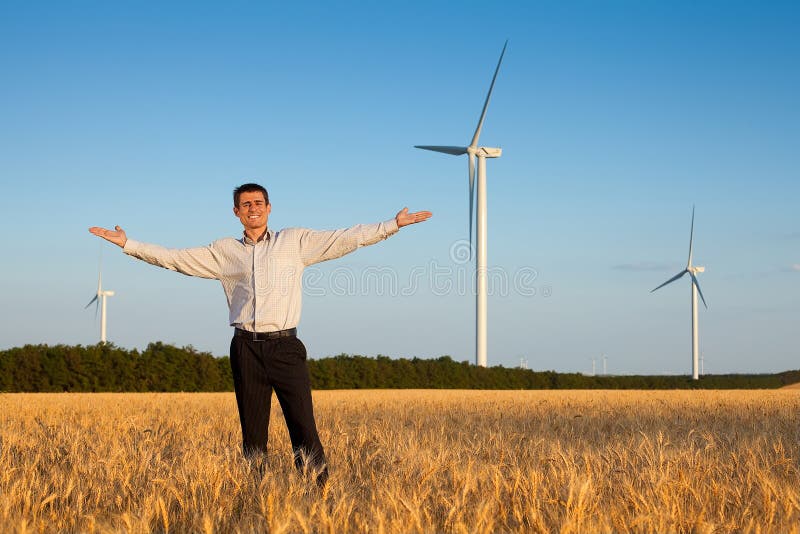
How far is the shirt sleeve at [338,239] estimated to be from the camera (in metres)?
7.73

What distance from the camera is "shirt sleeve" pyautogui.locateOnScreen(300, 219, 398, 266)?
25.3 feet

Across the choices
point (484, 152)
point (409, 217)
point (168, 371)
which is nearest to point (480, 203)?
Answer: point (484, 152)

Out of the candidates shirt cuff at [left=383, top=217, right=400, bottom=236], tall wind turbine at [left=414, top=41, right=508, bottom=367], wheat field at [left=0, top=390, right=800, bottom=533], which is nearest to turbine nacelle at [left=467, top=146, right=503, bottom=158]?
tall wind turbine at [left=414, top=41, right=508, bottom=367]

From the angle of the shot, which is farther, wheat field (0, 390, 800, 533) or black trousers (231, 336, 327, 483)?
black trousers (231, 336, 327, 483)

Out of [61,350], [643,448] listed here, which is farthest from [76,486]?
[61,350]

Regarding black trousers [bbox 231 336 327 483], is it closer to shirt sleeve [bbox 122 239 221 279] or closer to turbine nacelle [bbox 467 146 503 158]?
shirt sleeve [bbox 122 239 221 279]

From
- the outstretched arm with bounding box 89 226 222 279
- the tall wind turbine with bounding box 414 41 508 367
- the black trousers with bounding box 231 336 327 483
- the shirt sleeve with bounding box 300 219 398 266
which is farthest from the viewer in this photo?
the tall wind turbine with bounding box 414 41 508 367

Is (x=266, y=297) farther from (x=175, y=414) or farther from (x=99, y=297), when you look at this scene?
(x=99, y=297)

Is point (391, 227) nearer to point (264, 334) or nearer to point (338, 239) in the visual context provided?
point (338, 239)

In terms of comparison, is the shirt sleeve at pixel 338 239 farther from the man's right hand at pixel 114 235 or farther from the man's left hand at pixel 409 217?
the man's right hand at pixel 114 235

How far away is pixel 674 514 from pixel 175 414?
11630mm

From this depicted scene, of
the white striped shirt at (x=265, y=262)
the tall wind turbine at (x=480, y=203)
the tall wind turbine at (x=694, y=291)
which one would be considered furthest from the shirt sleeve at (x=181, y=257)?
the tall wind turbine at (x=694, y=291)

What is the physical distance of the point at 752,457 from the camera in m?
7.93

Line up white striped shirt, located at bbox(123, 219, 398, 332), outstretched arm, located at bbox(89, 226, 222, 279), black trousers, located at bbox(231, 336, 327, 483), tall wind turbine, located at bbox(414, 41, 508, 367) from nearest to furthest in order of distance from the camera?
black trousers, located at bbox(231, 336, 327, 483) → white striped shirt, located at bbox(123, 219, 398, 332) → outstretched arm, located at bbox(89, 226, 222, 279) → tall wind turbine, located at bbox(414, 41, 508, 367)
